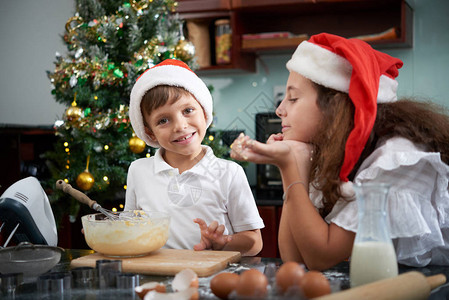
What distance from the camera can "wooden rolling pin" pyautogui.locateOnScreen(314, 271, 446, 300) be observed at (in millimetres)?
808

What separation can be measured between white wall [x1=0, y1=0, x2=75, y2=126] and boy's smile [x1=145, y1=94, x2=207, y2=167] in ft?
8.34

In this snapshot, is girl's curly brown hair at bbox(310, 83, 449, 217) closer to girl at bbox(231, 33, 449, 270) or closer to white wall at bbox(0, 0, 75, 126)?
girl at bbox(231, 33, 449, 270)

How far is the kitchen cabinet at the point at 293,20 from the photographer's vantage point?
10.1 feet

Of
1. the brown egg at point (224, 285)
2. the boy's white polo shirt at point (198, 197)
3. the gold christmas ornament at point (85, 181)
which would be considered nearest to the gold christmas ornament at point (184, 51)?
the gold christmas ornament at point (85, 181)

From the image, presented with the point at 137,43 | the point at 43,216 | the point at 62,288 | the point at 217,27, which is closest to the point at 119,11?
the point at 137,43

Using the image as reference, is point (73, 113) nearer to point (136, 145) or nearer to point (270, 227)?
point (136, 145)

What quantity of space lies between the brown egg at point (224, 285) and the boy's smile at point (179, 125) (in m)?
0.76

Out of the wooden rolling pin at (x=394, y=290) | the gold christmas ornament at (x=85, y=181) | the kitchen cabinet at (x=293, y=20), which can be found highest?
the kitchen cabinet at (x=293, y=20)

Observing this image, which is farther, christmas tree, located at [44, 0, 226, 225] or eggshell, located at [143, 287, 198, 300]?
christmas tree, located at [44, 0, 226, 225]

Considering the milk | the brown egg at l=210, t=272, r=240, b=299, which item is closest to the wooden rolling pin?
the milk

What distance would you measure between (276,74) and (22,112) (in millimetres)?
1952

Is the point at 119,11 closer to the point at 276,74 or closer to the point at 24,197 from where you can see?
the point at 276,74

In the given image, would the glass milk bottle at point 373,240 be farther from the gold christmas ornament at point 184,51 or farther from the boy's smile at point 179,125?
the gold christmas ornament at point 184,51

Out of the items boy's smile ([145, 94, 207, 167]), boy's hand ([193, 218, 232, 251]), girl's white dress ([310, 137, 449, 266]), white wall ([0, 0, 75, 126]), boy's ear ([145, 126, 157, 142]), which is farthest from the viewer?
white wall ([0, 0, 75, 126])
